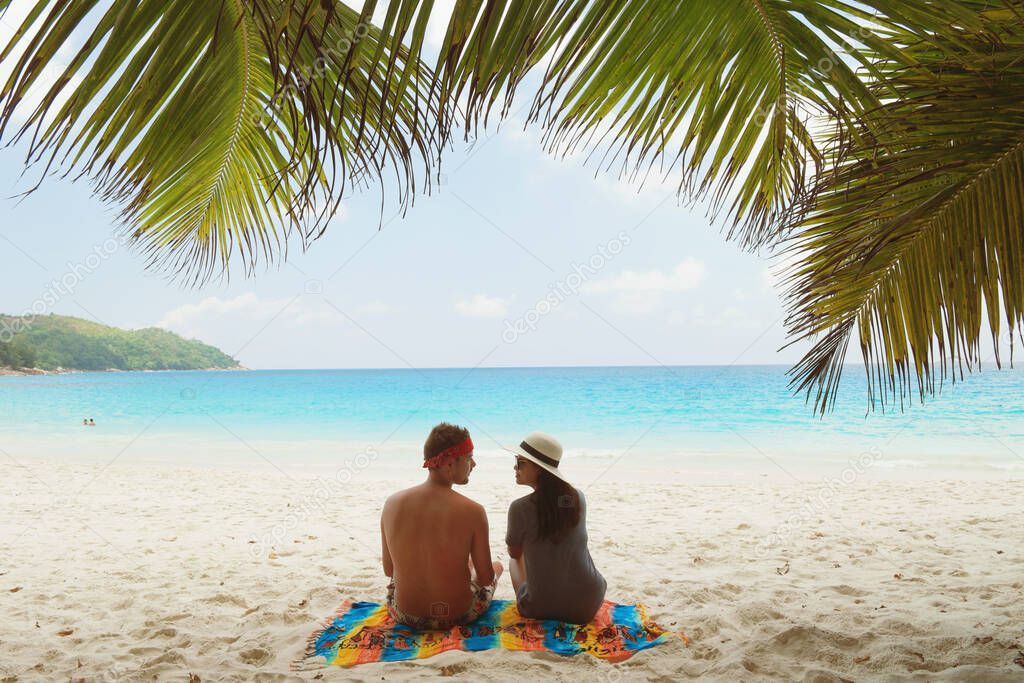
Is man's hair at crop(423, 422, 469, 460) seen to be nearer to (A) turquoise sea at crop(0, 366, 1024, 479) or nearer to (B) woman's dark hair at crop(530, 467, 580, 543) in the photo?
(B) woman's dark hair at crop(530, 467, 580, 543)

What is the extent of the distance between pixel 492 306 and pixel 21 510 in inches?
1828

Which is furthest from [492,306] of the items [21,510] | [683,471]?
[21,510]

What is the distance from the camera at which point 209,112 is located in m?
1.85

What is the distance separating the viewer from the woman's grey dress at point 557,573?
3.04m

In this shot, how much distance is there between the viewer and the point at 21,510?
21.4ft

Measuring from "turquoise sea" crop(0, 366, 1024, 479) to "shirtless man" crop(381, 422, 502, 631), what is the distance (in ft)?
14.6

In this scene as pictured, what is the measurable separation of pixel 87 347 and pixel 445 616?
58.4 m

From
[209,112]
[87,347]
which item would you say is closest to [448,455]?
[209,112]

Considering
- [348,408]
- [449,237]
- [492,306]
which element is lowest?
[348,408]

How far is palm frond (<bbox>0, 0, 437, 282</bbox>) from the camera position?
980 millimetres

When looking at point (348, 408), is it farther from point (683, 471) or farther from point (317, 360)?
point (317, 360)

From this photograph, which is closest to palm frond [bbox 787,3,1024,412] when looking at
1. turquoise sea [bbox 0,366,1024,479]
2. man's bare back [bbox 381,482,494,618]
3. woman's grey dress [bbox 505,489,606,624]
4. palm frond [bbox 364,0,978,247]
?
palm frond [bbox 364,0,978,247]

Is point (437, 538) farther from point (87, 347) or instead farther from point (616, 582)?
point (87, 347)

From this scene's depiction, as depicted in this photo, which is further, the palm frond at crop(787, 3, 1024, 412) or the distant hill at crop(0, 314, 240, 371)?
the distant hill at crop(0, 314, 240, 371)
